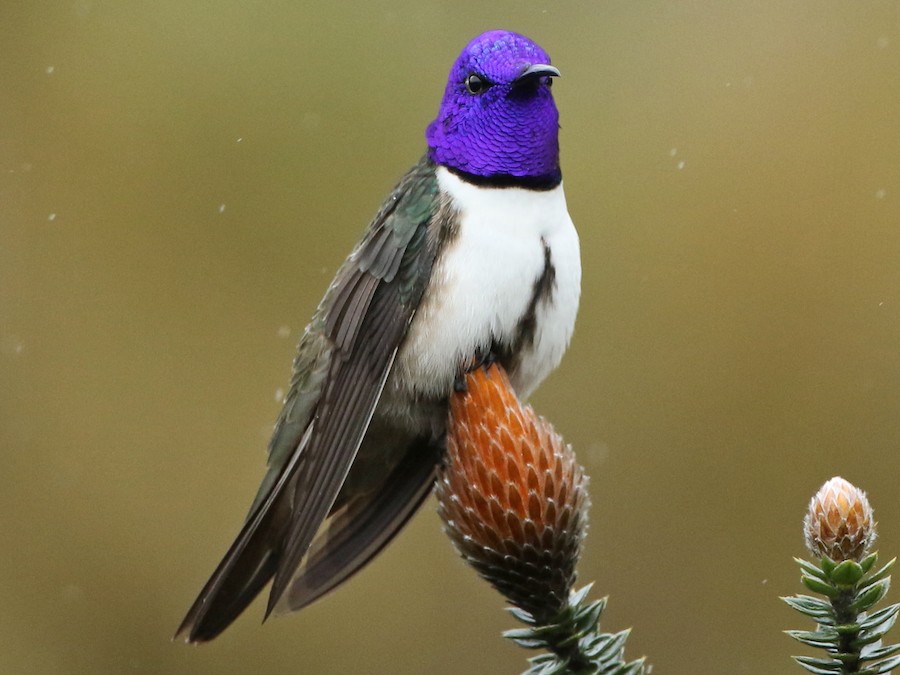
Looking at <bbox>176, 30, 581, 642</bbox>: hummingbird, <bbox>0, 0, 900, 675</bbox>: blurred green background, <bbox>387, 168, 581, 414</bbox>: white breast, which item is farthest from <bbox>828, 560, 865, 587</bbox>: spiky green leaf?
<bbox>0, 0, 900, 675</bbox>: blurred green background

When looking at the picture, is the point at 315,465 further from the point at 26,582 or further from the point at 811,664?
the point at 26,582

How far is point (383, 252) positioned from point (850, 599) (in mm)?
1807

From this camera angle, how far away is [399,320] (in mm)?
3086

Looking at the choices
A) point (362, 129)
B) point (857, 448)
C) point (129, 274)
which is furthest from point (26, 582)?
point (857, 448)

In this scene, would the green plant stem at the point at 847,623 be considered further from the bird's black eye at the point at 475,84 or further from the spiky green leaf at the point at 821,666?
the bird's black eye at the point at 475,84

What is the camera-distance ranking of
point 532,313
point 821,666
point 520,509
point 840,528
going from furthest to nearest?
point 532,313, point 520,509, point 840,528, point 821,666

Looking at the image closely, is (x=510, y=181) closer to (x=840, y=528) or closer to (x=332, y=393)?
(x=332, y=393)

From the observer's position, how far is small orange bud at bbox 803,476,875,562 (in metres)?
1.58

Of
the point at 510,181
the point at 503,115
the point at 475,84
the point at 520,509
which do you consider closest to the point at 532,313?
the point at 510,181

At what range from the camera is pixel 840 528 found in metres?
1.58

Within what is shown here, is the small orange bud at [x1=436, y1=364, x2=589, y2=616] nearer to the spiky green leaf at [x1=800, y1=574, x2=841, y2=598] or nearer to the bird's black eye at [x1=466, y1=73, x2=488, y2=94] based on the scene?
the spiky green leaf at [x1=800, y1=574, x2=841, y2=598]

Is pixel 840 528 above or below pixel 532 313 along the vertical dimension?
below

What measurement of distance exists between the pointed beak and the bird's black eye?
0.37ft

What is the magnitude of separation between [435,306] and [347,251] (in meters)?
2.34
